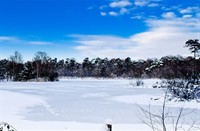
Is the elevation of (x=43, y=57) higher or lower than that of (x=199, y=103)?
higher

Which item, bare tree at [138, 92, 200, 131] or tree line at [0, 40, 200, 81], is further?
tree line at [0, 40, 200, 81]

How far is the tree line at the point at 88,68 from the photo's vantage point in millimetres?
52156

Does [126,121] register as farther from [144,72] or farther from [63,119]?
[144,72]

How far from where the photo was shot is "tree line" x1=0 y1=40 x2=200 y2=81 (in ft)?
171

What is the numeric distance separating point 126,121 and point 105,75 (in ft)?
236

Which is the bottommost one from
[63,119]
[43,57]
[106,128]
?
[63,119]

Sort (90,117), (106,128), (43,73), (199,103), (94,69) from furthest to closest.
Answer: (94,69) < (43,73) < (199,103) < (90,117) < (106,128)

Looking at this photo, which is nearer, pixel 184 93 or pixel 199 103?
pixel 199 103

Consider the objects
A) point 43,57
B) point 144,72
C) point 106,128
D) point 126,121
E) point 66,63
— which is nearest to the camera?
point 106,128

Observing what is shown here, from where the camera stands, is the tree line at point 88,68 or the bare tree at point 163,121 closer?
the bare tree at point 163,121

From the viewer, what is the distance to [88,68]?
296 ft

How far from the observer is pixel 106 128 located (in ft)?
9.78

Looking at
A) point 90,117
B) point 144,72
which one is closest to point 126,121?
point 90,117

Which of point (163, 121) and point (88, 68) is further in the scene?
point (88, 68)
